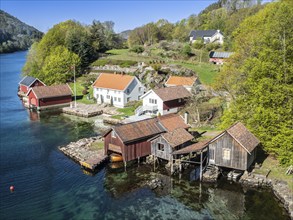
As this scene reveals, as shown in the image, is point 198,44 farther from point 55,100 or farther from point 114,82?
point 55,100

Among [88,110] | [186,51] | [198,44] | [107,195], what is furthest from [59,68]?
[107,195]

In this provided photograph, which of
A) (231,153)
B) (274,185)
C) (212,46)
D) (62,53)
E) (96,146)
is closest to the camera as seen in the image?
(274,185)

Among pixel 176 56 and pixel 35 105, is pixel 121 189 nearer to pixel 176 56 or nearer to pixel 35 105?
pixel 35 105

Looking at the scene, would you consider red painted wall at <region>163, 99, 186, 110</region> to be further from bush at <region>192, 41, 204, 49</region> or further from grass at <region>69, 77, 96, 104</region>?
bush at <region>192, 41, 204, 49</region>

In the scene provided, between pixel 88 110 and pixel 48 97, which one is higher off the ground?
pixel 48 97

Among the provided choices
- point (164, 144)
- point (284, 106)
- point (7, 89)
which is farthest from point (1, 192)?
point (7, 89)

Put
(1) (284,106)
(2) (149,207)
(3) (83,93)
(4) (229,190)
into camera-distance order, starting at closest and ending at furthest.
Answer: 1. (2) (149,207)
2. (4) (229,190)
3. (1) (284,106)
4. (3) (83,93)

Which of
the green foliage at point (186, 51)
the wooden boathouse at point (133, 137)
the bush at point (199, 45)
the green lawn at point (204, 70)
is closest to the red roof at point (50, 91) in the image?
the green lawn at point (204, 70)
